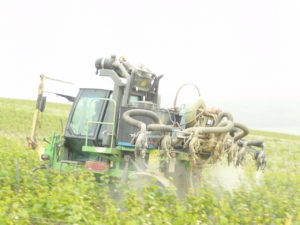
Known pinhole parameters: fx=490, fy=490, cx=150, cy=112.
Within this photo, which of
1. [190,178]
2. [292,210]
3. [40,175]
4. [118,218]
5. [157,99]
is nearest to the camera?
[118,218]

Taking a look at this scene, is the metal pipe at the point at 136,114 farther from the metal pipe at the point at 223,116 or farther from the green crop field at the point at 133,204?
the green crop field at the point at 133,204

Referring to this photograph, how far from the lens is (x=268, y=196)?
7137 mm

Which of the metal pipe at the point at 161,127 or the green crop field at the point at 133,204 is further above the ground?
the metal pipe at the point at 161,127

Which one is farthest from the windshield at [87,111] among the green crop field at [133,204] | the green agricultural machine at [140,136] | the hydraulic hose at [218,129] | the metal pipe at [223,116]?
the hydraulic hose at [218,129]

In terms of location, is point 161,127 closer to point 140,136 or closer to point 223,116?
point 140,136

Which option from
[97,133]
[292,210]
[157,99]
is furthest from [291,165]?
[292,210]

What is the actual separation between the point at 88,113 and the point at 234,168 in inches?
125

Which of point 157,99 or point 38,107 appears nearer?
point 38,107

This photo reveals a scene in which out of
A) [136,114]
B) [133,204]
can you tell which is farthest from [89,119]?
[133,204]

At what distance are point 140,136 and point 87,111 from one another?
109 inches

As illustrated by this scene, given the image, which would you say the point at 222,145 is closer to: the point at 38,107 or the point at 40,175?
the point at 40,175

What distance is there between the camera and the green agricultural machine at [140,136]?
314 inches

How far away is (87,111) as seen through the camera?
33.3 ft

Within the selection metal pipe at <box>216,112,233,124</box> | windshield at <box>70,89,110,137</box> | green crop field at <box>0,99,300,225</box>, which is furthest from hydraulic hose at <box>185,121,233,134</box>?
windshield at <box>70,89,110,137</box>
